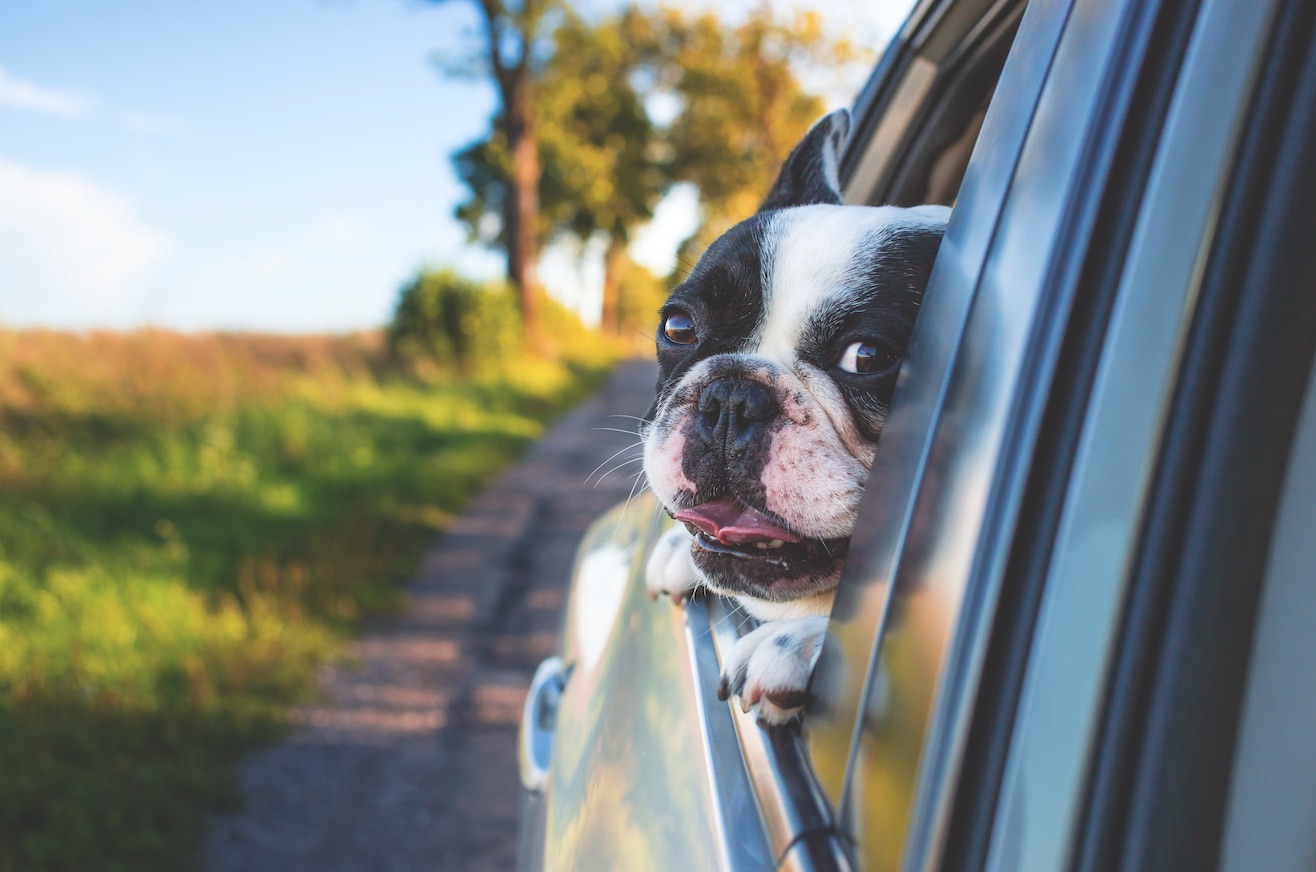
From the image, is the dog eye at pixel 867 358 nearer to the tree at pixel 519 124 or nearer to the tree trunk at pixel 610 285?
the tree at pixel 519 124

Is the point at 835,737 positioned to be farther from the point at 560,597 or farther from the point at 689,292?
the point at 560,597

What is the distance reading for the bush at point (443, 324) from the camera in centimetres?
1505

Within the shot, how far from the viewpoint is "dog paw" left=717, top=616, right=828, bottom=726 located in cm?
107

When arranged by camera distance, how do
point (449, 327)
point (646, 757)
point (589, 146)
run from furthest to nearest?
point (589, 146) → point (449, 327) → point (646, 757)

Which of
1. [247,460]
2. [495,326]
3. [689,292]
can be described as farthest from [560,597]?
[495,326]

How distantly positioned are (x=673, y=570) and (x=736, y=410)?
378 millimetres

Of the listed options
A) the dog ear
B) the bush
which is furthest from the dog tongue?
the bush

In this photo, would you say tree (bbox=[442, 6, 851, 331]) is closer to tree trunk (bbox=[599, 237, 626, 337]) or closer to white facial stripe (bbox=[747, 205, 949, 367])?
tree trunk (bbox=[599, 237, 626, 337])

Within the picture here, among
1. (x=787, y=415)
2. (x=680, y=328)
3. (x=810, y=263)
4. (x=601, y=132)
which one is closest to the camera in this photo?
(x=787, y=415)

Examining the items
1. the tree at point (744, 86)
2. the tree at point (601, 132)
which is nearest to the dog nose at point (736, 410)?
the tree at point (744, 86)

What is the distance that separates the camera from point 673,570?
5.29 ft

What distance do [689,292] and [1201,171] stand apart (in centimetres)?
110

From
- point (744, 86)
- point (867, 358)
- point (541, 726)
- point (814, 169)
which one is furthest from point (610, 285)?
point (867, 358)

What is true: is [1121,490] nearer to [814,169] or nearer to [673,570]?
[673,570]
